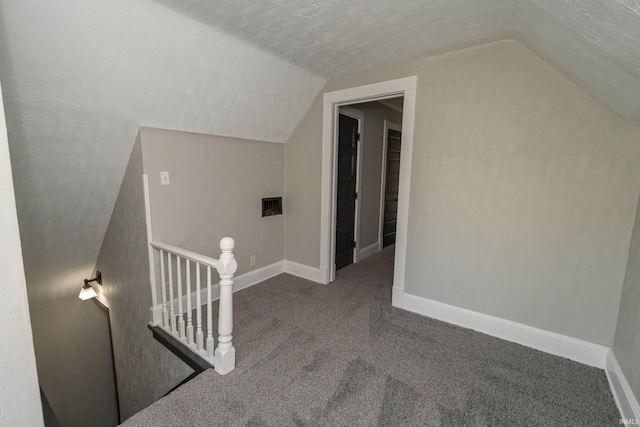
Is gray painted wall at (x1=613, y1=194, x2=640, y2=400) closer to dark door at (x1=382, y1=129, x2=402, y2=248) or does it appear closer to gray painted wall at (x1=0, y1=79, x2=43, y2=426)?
gray painted wall at (x1=0, y1=79, x2=43, y2=426)

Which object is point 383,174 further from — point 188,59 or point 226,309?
point 226,309

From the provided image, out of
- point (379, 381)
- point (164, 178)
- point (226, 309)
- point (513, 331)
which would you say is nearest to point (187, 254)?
point (226, 309)

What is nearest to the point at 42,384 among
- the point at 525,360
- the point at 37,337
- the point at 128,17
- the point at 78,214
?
the point at 37,337

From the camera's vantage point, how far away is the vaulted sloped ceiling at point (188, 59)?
1.40 meters

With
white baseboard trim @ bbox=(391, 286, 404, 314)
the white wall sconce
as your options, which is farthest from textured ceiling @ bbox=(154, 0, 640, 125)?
the white wall sconce

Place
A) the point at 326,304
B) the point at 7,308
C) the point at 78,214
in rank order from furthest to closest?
the point at 326,304 → the point at 78,214 → the point at 7,308

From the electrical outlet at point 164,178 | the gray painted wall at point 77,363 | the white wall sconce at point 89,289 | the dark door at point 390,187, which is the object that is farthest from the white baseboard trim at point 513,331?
the gray painted wall at point 77,363

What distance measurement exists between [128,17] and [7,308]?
5.05 ft

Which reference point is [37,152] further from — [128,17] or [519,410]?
[519,410]

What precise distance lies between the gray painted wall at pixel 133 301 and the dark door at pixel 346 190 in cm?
208

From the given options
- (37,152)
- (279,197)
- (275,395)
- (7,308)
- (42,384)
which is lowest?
(42,384)

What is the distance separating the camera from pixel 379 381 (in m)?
1.79

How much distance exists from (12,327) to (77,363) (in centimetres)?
346

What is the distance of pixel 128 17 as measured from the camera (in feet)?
5.21
